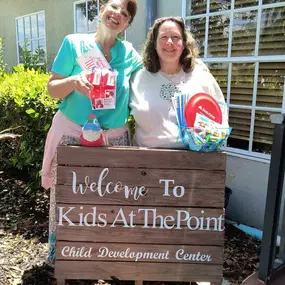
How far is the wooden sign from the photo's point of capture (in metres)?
1.84

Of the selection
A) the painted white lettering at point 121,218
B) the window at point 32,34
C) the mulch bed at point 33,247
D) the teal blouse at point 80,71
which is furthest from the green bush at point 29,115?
the window at point 32,34

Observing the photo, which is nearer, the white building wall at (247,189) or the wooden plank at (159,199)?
the wooden plank at (159,199)

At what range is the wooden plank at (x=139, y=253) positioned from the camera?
6.32ft

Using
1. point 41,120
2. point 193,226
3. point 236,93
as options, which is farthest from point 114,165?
point 236,93

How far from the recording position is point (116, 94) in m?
1.99

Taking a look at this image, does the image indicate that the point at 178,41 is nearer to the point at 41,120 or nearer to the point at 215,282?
the point at 215,282

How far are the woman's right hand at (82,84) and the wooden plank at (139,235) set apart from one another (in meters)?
0.72

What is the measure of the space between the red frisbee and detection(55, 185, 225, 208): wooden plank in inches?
14.7

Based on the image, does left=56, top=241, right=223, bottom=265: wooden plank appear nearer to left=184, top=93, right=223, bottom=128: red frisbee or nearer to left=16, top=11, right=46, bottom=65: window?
left=184, top=93, right=223, bottom=128: red frisbee

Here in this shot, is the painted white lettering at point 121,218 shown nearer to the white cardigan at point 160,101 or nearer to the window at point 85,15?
the white cardigan at point 160,101

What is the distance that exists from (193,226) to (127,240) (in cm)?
36

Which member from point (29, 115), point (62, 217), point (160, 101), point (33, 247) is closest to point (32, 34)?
point (29, 115)

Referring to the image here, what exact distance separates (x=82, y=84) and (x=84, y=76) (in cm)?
5

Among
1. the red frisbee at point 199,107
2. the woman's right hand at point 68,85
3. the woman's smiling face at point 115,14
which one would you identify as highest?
the woman's smiling face at point 115,14
